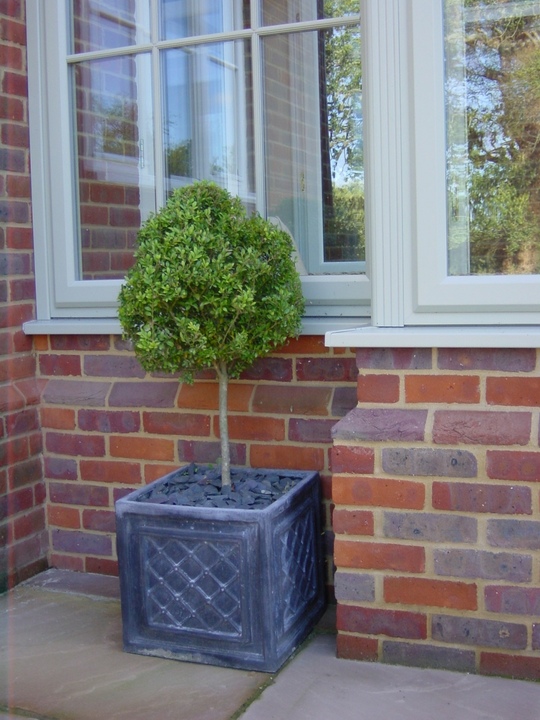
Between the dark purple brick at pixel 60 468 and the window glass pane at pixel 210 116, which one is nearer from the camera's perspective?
the window glass pane at pixel 210 116

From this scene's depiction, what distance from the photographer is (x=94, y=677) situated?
2.74m

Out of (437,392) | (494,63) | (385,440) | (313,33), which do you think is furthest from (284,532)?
(313,33)

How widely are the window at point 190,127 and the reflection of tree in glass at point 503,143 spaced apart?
0.61m

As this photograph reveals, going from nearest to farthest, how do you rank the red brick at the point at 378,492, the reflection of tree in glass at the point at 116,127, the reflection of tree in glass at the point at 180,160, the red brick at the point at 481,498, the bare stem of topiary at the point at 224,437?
the red brick at the point at 481,498
the red brick at the point at 378,492
the bare stem of topiary at the point at 224,437
the reflection of tree in glass at the point at 180,160
the reflection of tree in glass at the point at 116,127

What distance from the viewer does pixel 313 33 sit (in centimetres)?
327

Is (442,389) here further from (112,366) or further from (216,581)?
(112,366)

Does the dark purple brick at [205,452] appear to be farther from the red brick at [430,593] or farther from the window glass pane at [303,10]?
the window glass pane at [303,10]

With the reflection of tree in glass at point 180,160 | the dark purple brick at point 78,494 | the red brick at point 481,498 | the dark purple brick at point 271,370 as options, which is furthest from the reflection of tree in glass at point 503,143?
the dark purple brick at point 78,494

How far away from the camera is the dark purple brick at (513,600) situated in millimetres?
2523

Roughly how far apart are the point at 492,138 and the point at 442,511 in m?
1.12

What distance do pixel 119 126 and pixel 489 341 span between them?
190cm

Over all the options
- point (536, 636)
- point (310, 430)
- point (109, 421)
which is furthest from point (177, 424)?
point (536, 636)

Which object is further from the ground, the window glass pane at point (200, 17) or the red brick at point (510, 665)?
the window glass pane at point (200, 17)

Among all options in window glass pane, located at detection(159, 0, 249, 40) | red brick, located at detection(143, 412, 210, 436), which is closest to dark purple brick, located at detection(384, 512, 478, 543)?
red brick, located at detection(143, 412, 210, 436)
